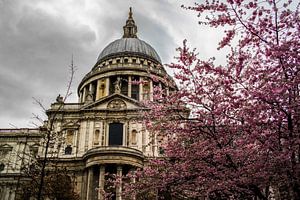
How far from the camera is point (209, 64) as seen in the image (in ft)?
45.1

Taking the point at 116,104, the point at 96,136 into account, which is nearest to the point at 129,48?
the point at 116,104

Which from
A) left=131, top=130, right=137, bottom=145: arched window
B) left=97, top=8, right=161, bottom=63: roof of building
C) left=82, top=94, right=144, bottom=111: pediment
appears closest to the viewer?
left=131, top=130, right=137, bottom=145: arched window

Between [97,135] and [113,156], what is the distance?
6660 mm

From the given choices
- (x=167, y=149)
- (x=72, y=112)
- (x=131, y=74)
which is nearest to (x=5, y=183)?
(x=72, y=112)

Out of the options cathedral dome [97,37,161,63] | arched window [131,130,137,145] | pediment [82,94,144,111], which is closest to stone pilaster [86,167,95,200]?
arched window [131,130,137,145]

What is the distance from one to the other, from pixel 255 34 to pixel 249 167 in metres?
4.59

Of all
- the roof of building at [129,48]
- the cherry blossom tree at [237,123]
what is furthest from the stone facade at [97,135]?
the cherry blossom tree at [237,123]

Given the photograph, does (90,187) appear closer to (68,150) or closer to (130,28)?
(68,150)

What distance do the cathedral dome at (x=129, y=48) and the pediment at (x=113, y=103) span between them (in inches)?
796

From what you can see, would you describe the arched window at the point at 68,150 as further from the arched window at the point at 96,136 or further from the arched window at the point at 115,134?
the arched window at the point at 115,134

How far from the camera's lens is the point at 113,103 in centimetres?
4538

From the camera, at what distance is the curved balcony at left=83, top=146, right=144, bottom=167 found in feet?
123

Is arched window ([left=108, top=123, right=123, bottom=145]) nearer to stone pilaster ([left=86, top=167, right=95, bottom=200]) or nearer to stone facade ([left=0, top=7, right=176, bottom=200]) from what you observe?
stone facade ([left=0, top=7, right=176, bottom=200])

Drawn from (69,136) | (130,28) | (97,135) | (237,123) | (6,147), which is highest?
(130,28)
